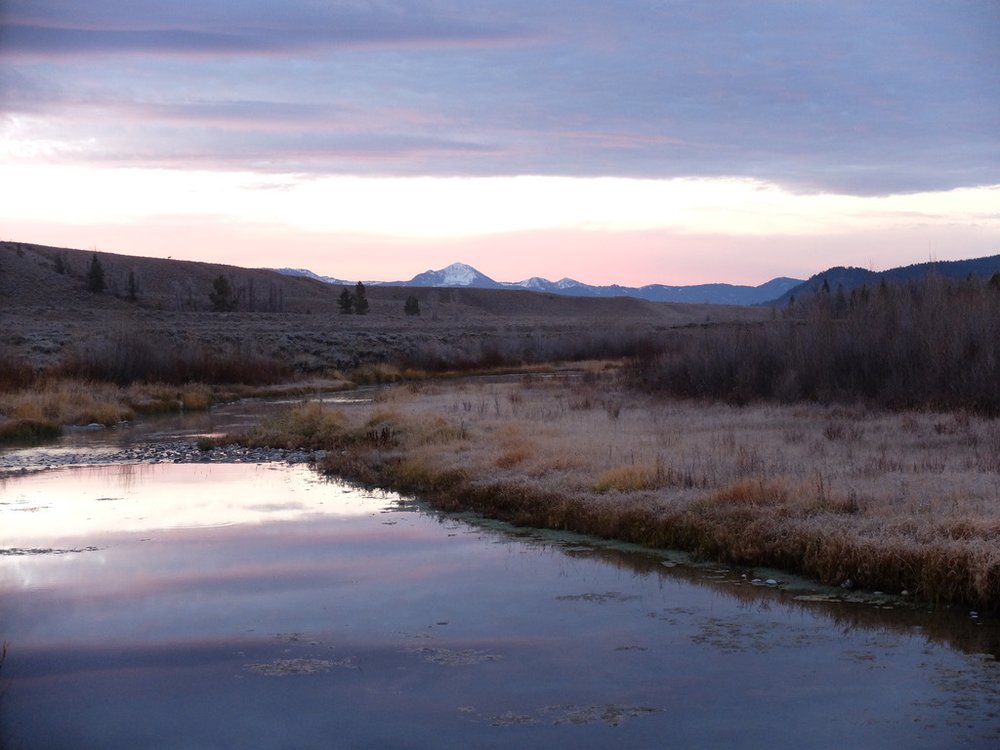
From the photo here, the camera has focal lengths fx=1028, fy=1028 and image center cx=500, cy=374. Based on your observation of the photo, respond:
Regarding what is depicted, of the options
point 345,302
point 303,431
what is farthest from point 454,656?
point 345,302

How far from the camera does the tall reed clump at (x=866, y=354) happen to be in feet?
82.6

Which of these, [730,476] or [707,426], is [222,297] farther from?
[730,476]

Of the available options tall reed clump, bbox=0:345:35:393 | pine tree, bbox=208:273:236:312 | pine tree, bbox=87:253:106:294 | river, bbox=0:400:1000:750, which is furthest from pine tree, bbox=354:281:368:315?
river, bbox=0:400:1000:750

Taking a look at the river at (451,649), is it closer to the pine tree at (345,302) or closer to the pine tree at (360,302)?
the pine tree at (345,302)

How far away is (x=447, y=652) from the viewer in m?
9.45

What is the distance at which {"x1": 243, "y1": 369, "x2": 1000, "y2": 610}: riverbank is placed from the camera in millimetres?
11461

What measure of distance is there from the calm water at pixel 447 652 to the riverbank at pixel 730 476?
787mm

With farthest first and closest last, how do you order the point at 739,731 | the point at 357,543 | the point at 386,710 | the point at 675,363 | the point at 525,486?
the point at 675,363 < the point at 525,486 < the point at 357,543 < the point at 386,710 < the point at 739,731

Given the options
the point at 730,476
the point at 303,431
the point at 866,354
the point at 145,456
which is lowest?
the point at 145,456

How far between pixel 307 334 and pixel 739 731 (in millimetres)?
58470

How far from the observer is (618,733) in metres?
7.55

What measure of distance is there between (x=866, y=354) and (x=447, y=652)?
21215 millimetres

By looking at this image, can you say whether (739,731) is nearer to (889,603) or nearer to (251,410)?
(889,603)

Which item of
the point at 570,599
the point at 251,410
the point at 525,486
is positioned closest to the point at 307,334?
→ the point at 251,410
